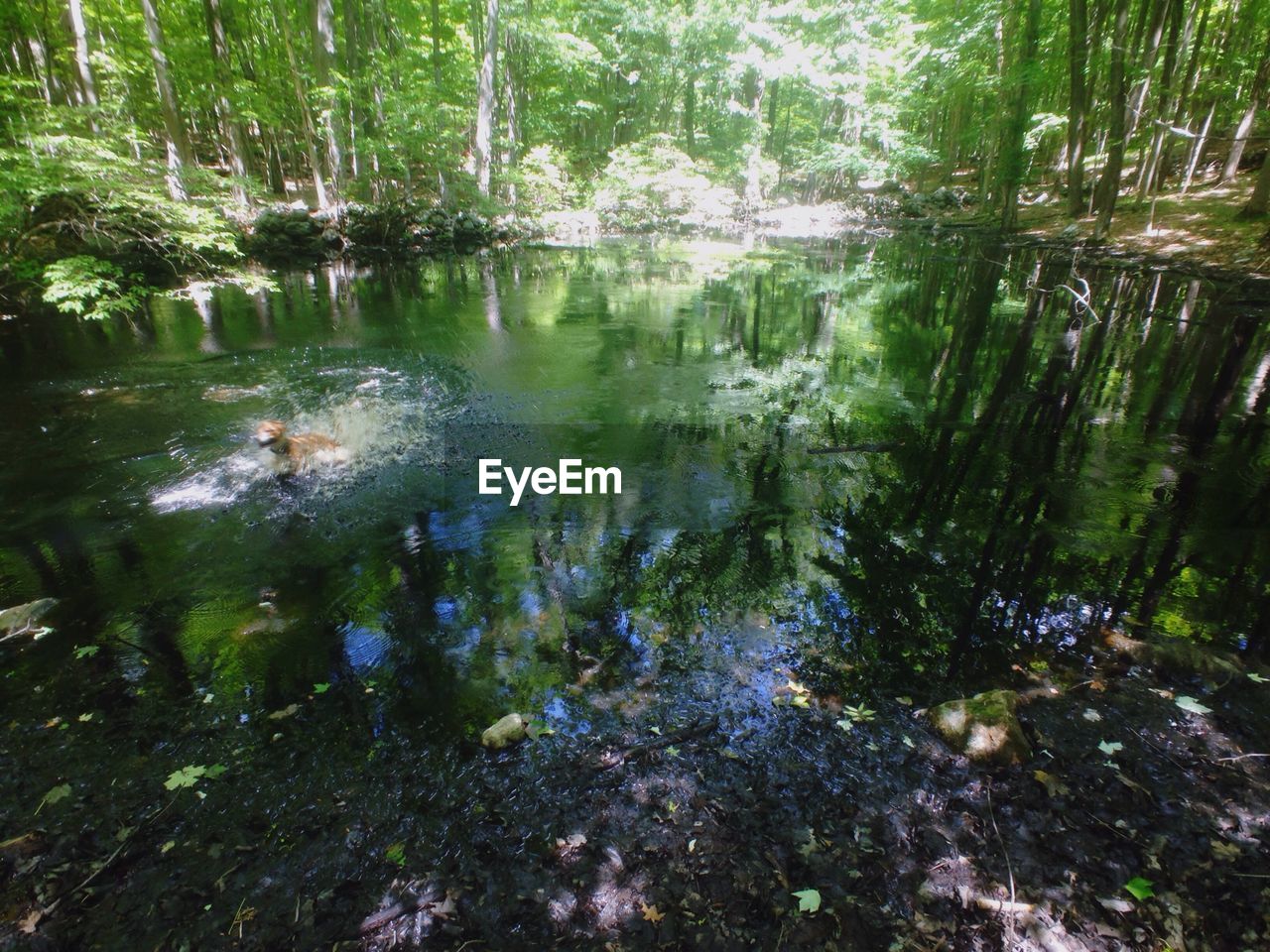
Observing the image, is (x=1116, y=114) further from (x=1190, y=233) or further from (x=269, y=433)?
(x=269, y=433)

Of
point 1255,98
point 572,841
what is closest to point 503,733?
point 572,841

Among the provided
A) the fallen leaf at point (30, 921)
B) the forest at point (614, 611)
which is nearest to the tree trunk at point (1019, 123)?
the forest at point (614, 611)

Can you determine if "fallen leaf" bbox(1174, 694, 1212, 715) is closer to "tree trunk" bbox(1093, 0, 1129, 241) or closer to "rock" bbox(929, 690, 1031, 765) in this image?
"rock" bbox(929, 690, 1031, 765)

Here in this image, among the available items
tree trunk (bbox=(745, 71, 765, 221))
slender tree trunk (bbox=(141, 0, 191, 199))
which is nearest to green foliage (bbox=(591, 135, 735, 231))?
tree trunk (bbox=(745, 71, 765, 221))

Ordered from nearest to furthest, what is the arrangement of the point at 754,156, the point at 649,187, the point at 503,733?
1. the point at 503,733
2. the point at 649,187
3. the point at 754,156

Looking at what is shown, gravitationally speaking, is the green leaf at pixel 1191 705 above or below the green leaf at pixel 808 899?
above

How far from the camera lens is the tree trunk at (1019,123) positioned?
21.3 metres

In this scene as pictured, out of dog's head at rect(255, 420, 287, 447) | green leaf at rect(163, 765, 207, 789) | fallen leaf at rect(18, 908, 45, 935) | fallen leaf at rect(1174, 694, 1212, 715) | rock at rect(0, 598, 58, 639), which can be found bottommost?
fallen leaf at rect(18, 908, 45, 935)

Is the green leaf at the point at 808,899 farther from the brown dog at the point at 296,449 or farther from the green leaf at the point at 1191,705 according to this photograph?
the brown dog at the point at 296,449

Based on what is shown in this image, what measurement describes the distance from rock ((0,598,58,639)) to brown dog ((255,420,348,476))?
260cm

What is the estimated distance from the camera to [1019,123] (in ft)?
76.5

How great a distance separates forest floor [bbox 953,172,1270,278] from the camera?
16984 millimetres

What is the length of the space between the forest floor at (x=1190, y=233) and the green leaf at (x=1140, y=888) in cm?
2076

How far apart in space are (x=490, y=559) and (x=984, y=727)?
12.4 feet
